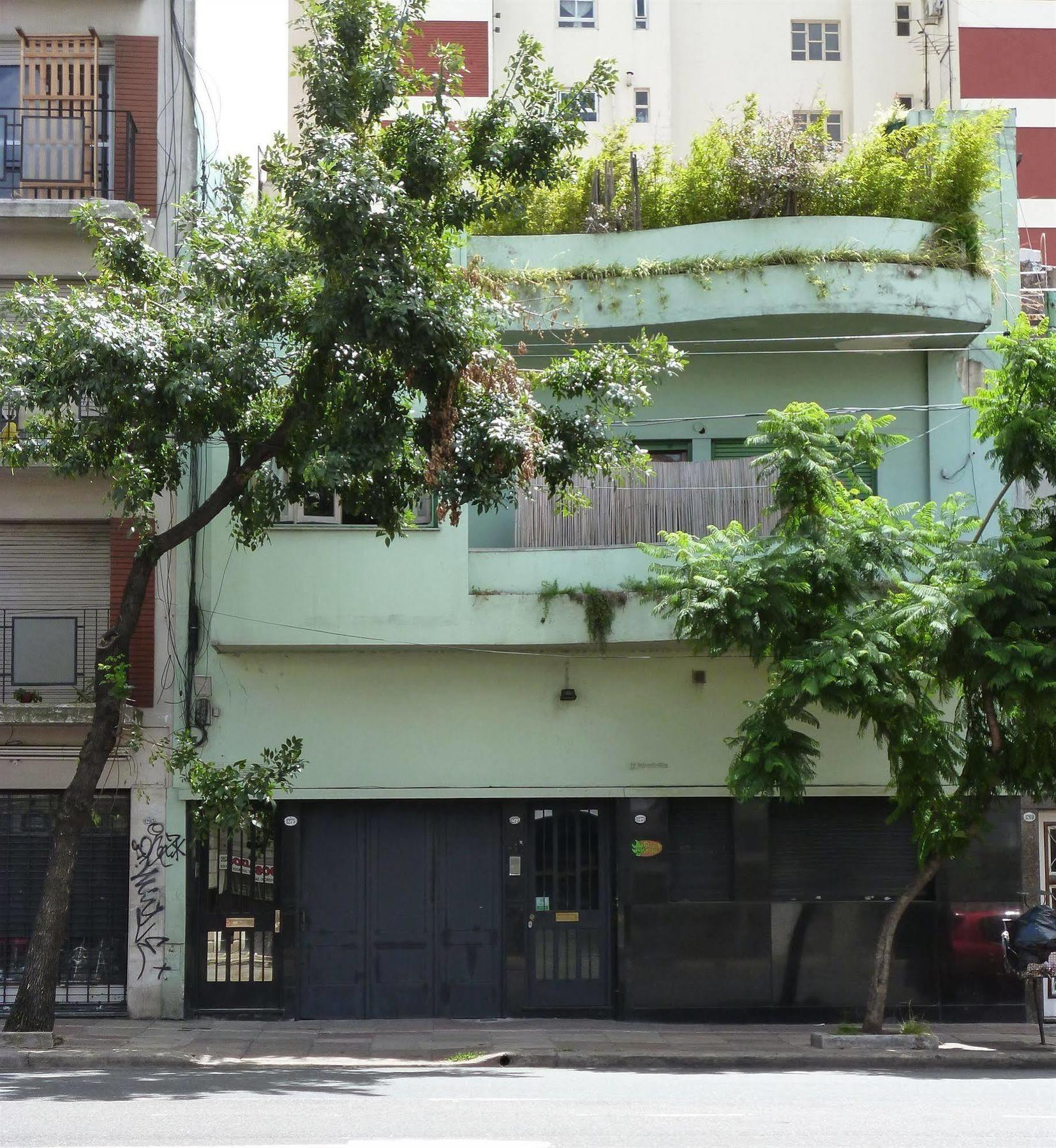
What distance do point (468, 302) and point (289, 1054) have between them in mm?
7323

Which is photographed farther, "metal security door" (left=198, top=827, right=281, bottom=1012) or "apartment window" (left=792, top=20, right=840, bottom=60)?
"apartment window" (left=792, top=20, right=840, bottom=60)

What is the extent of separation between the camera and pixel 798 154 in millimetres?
17609

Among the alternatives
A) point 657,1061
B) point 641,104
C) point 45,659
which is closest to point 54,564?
point 45,659

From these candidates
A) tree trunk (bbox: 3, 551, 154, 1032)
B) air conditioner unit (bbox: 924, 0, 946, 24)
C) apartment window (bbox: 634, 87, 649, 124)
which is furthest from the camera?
apartment window (bbox: 634, 87, 649, 124)

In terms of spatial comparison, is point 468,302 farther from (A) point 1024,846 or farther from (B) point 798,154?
(A) point 1024,846

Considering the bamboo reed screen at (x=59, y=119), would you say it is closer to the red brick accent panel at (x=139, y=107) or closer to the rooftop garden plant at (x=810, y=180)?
the red brick accent panel at (x=139, y=107)

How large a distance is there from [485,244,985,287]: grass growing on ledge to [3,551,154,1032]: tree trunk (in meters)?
5.95

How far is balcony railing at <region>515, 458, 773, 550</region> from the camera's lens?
16.7 metres

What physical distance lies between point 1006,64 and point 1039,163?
94.6 inches

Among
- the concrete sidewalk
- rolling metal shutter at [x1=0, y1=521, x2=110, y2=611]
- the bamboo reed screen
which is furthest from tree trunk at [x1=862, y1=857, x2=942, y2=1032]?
the bamboo reed screen

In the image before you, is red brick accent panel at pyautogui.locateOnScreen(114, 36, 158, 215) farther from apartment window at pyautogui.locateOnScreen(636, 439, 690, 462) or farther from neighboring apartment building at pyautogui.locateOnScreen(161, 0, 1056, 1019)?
apartment window at pyautogui.locateOnScreen(636, 439, 690, 462)

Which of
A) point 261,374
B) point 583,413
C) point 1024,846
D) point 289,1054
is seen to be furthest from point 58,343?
point 1024,846

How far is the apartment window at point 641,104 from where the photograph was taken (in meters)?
36.0

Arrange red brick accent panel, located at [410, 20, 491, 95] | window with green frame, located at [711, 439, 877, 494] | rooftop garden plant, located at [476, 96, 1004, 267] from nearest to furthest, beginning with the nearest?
rooftop garden plant, located at [476, 96, 1004, 267] → window with green frame, located at [711, 439, 877, 494] → red brick accent panel, located at [410, 20, 491, 95]
